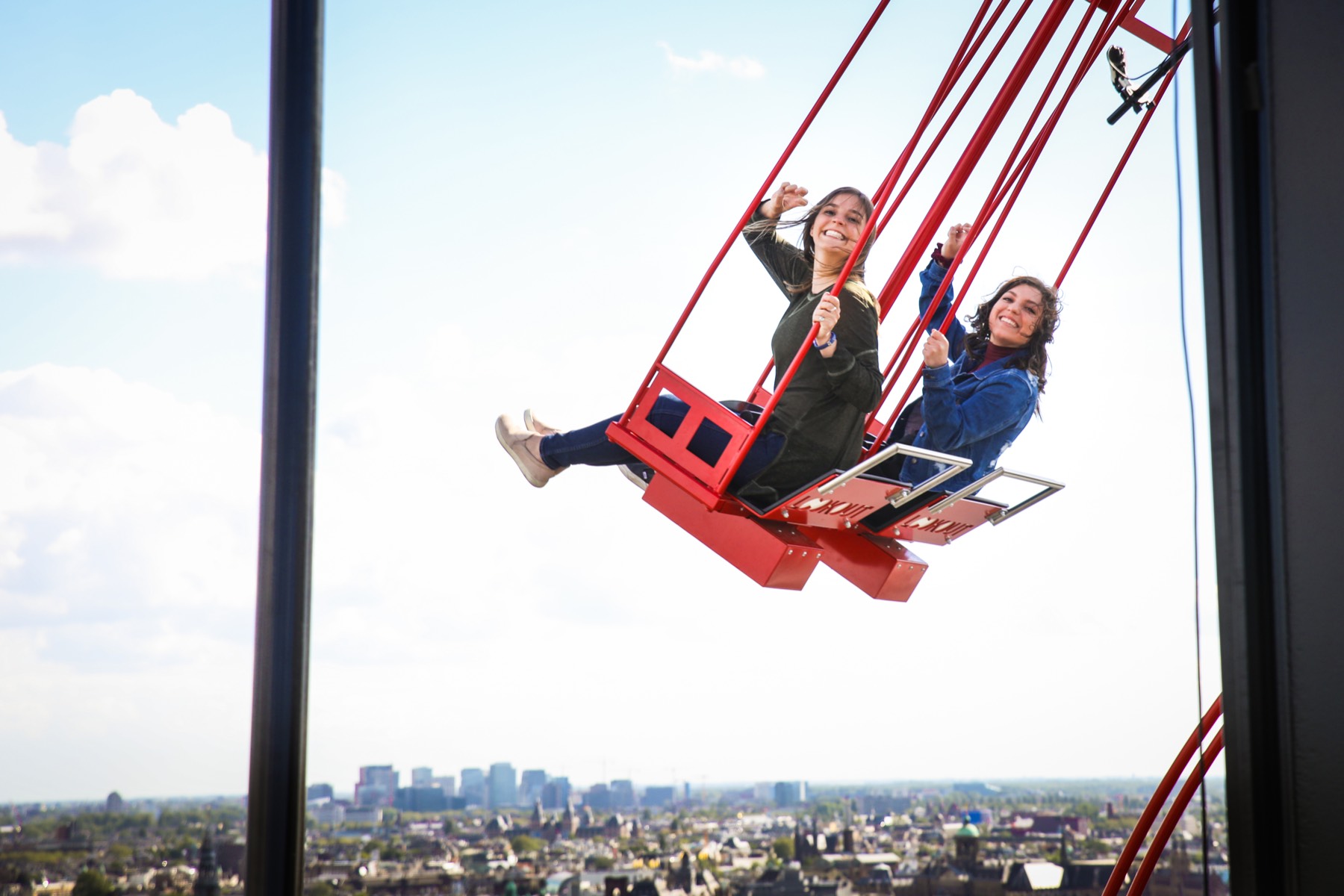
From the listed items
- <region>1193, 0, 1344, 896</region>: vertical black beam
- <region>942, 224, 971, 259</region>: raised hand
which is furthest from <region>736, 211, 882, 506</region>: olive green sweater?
<region>1193, 0, 1344, 896</region>: vertical black beam

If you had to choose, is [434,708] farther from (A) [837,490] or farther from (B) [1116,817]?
(A) [837,490]

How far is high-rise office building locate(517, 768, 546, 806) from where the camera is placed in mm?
38312

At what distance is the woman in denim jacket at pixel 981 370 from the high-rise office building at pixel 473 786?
1329 inches

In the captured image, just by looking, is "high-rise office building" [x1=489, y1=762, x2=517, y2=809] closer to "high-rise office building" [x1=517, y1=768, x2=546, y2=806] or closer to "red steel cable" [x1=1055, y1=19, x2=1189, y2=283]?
"high-rise office building" [x1=517, y1=768, x2=546, y2=806]

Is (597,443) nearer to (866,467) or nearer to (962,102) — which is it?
(866,467)

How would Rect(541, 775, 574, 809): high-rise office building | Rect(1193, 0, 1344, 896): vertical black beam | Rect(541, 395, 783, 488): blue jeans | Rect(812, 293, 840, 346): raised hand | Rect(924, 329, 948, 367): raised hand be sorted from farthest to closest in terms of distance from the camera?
Rect(541, 775, 574, 809): high-rise office building
Rect(924, 329, 948, 367): raised hand
Rect(541, 395, 783, 488): blue jeans
Rect(812, 293, 840, 346): raised hand
Rect(1193, 0, 1344, 896): vertical black beam

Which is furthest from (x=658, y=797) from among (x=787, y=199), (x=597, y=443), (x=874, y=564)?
(x=787, y=199)

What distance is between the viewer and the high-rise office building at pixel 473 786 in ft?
116

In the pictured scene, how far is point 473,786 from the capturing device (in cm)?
3741

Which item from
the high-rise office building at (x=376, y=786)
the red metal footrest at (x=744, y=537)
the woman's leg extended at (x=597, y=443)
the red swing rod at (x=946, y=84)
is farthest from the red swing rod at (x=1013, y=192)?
the high-rise office building at (x=376, y=786)

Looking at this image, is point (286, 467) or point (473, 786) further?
point (473, 786)

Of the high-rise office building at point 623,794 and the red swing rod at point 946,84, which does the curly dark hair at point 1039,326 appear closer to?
the red swing rod at point 946,84

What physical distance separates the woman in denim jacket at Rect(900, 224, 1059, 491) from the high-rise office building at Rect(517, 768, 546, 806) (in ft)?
120

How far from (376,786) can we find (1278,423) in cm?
3511
